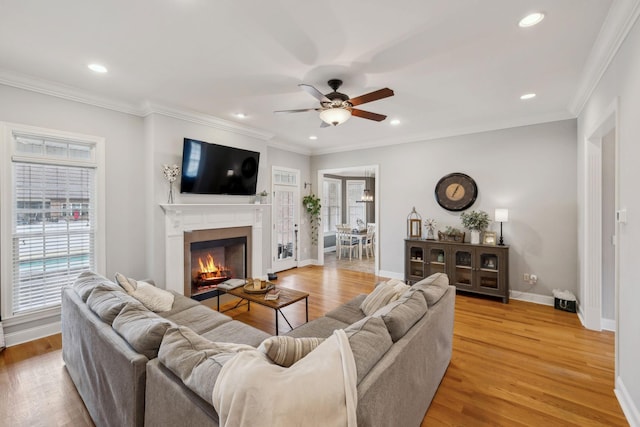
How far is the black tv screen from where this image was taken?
4.05 meters

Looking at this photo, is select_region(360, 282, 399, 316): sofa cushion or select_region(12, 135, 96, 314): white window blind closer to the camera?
select_region(360, 282, 399, 316): sofa cushion

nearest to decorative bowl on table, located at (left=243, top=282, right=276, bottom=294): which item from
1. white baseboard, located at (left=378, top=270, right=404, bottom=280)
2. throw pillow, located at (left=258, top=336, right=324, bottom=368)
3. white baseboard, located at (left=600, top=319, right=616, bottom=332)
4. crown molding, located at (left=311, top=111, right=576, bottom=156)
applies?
throw pillow, located at (left=258, top=336, right=324, bottom=368)

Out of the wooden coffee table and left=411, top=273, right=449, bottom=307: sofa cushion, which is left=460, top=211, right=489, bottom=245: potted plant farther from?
the wooden coffee table

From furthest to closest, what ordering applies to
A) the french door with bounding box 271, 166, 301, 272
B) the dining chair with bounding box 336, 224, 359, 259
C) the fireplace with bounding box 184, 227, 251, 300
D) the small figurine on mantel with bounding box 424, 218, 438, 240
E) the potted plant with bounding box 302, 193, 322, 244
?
the dining chair with bounding box 336, 224, 359, 259
the potted plant with bounding box 302, 193, 322, 244
the french door with bounding box 271, 166, 301, 272
the small figurine on mantel with bounding box 424, 218, 438, 240
the fireplace with bounding box 184, 227, 251, 300

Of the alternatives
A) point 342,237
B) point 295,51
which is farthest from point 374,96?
point 342,237

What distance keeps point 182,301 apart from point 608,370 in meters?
4.05

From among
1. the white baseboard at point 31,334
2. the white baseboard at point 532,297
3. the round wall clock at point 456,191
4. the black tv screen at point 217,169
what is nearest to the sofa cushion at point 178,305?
the white baseboard at point 31,334

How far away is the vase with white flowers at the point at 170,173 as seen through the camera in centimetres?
387

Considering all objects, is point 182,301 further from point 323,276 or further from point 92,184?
point 323,276

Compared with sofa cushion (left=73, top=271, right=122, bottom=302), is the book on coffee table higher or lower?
lower

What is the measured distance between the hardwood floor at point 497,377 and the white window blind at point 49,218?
613mm

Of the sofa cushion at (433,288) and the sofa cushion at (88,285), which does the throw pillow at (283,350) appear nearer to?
the sofa cushion at (433,288)

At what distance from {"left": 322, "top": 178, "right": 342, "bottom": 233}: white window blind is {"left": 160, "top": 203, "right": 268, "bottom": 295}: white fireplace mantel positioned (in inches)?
174

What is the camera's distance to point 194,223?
13.8 feet
